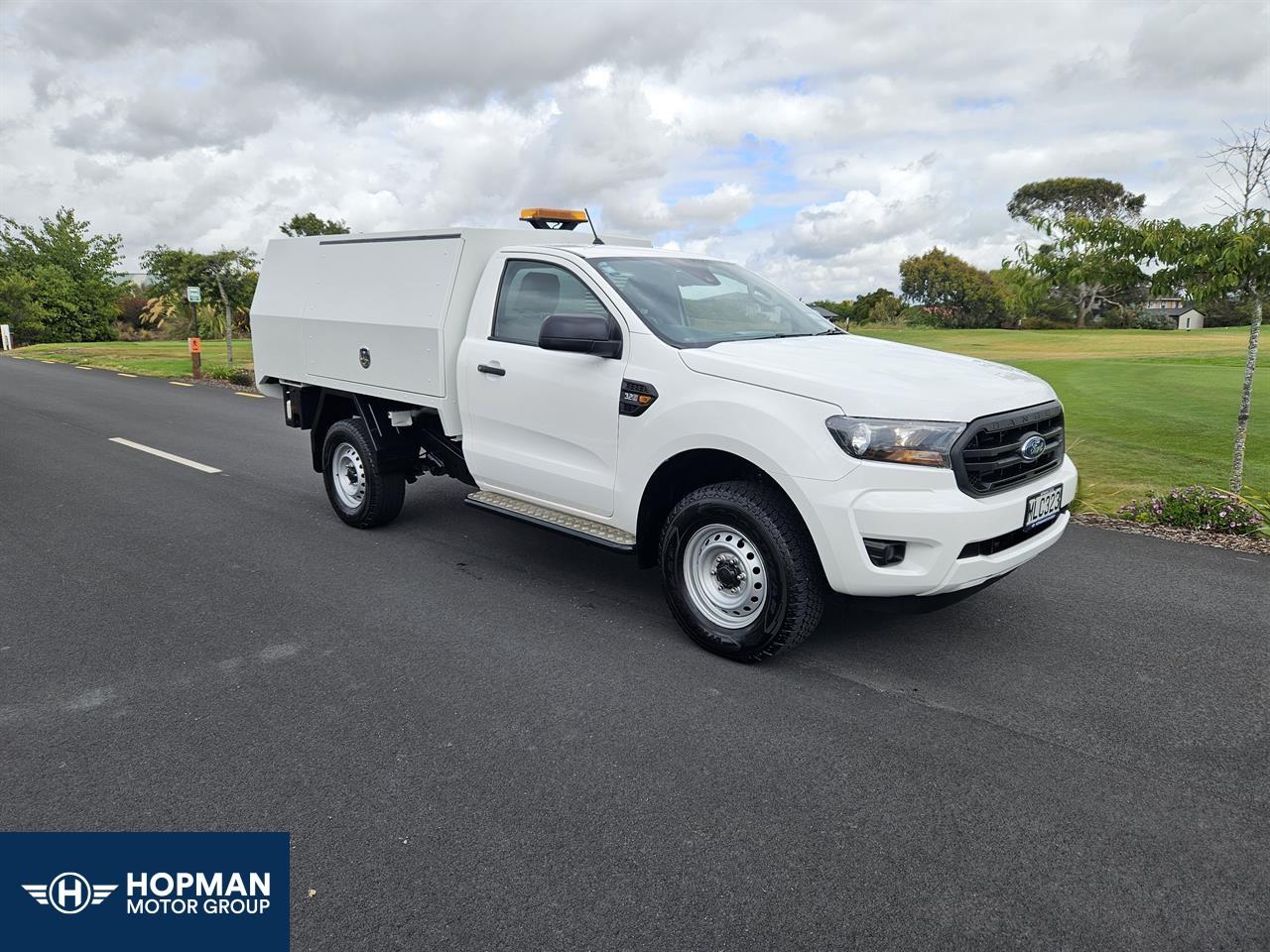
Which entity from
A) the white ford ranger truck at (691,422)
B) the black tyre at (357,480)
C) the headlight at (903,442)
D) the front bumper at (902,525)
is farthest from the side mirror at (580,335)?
the black tyre at (357,480)

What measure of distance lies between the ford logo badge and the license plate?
0.59 feet

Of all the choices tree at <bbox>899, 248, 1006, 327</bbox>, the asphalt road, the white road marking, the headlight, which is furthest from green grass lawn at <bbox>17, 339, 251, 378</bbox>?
tree at <bbox>899, 248, 1006, 327</bbox>

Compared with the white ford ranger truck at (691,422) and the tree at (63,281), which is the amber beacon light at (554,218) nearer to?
the white ford ranger truck at (691,422)

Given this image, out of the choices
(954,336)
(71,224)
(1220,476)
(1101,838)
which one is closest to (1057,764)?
(1101,838)

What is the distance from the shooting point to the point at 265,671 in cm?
414

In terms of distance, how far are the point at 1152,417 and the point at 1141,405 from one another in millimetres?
1426

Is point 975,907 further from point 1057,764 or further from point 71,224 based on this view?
point 71,224

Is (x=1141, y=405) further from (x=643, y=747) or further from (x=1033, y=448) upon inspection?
(x=643, y=747)

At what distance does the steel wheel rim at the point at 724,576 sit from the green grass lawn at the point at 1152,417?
15.1 feet

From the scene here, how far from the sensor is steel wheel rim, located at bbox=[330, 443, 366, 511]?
6578 mm

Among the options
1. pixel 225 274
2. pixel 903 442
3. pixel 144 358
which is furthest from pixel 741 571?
pixel 144 358

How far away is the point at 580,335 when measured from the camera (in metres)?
4.40

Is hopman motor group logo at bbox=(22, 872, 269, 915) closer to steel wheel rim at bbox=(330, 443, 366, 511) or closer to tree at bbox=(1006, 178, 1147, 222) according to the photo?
steel wheel rim at bbox=(330, 443, 366, 511)

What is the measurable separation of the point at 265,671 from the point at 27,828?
1285 mm
